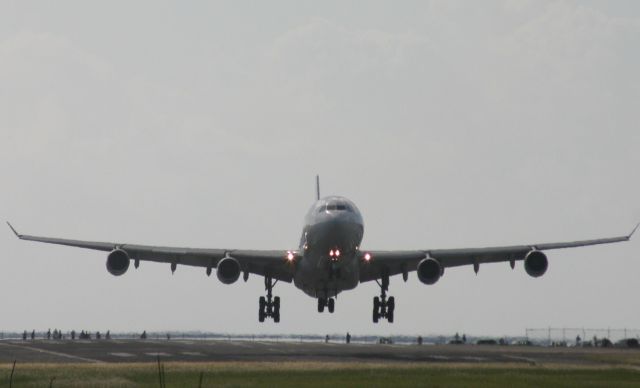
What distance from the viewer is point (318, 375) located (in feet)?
140

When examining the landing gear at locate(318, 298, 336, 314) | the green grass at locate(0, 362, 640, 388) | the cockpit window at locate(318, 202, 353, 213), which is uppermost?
the cockpit window at locate(318, 202, 353, 213)

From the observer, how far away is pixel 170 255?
2653 inches

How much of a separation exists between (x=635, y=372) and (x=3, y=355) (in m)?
35.5

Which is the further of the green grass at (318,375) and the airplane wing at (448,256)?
the airplane wing at (448,256)

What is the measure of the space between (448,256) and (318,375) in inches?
961

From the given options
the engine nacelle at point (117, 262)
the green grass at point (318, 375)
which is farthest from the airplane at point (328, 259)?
the green grass at point (318, 375)

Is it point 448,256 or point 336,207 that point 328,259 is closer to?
point 336,207

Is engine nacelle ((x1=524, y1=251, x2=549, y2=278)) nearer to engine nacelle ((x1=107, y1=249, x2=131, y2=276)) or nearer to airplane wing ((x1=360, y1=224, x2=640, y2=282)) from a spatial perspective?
airplane wing ((x1=360, y1=224, x2=640, y2=282))

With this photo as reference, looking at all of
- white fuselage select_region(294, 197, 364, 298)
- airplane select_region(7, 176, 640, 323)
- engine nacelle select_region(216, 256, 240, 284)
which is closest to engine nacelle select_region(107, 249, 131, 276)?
airplane select_region(7, 176, 640, 323)

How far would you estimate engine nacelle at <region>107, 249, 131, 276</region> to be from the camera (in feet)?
206

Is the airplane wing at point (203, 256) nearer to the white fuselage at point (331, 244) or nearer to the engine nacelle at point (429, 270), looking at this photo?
the white fuselage at point (331, 244)

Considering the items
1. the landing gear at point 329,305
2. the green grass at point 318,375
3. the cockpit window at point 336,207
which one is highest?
the cockpit window at point 336,207

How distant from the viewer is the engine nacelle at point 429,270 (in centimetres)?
6253

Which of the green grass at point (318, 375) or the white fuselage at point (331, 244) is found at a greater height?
the white fuselage at point (331, 244)
